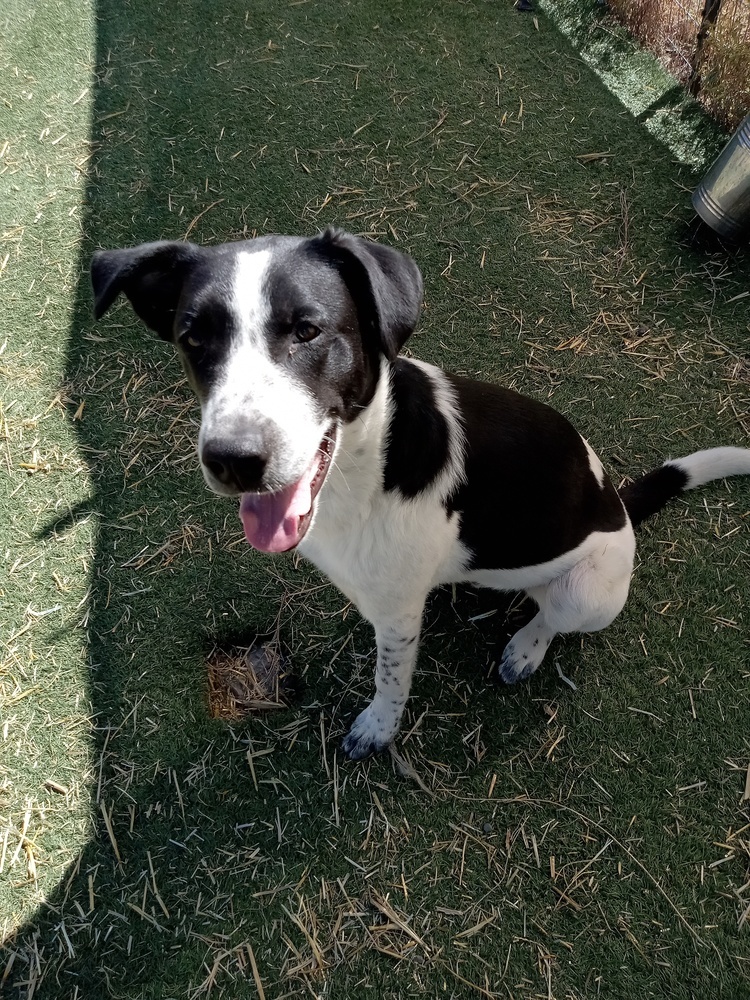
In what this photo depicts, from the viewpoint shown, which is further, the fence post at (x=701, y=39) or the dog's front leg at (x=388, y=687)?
the fence post at (x=701, y=39)

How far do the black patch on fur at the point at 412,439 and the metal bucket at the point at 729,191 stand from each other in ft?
9.05

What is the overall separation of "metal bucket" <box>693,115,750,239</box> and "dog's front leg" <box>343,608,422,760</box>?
3.10 meters

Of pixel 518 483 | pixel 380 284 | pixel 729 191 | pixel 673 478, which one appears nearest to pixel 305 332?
pixel 380 284

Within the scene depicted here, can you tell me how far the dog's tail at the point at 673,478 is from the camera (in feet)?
9.61

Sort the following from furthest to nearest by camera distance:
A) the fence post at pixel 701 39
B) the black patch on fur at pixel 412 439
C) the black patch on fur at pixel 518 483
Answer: the fence post at pixel 701 39, the black patch on fur at pixel 518 483, the black patch on fur at pixel 412 439

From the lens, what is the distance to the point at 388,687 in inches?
102

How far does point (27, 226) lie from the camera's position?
169 inches

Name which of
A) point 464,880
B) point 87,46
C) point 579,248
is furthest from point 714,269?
point 87,46

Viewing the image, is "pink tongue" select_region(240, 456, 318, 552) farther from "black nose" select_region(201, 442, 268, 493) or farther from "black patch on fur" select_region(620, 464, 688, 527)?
"black patch on fur" select_region(620, 464, 688, 527)

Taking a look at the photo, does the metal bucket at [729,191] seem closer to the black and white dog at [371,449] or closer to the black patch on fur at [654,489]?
the black patch on fur at [654,489]

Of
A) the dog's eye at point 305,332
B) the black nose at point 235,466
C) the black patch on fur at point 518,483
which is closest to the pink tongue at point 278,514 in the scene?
the black nose at point 235,466

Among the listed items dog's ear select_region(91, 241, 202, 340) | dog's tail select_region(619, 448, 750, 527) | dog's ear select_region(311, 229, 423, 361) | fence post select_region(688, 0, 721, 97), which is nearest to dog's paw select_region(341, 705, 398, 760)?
dog's tail select_region(619, 448, 750, 527)

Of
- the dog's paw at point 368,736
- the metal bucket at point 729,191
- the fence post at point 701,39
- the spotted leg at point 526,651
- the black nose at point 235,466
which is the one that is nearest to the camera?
the black nose at point 235,466

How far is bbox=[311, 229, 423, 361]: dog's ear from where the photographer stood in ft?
5.92
